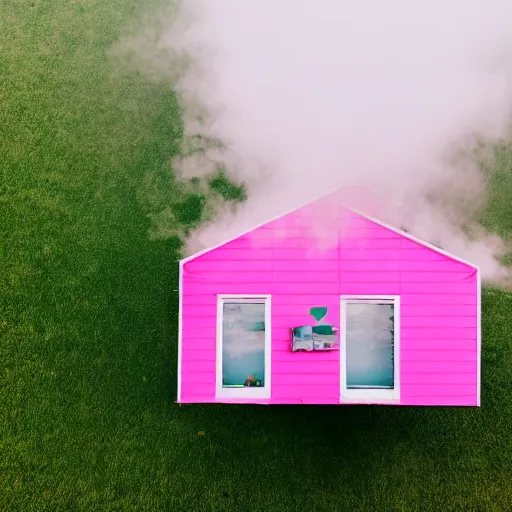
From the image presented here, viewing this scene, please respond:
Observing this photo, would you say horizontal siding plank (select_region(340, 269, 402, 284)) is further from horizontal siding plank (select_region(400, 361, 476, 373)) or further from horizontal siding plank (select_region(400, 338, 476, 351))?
horizontal siding plank (select_region(400, 361, 476, 373))

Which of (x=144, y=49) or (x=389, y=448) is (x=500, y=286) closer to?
(x=389, y=448)

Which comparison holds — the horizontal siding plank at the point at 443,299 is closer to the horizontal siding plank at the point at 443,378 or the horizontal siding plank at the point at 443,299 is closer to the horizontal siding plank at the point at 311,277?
the horizontal siding plank at the point at 443,378

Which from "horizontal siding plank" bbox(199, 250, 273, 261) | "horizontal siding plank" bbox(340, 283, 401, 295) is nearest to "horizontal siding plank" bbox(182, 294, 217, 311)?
"horizontal siding plank" bbox(199, 250, 273, 261)

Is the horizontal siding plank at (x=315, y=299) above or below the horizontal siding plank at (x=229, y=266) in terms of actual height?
below

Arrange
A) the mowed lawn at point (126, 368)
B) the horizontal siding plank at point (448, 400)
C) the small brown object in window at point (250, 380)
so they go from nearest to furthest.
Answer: the horizontal siding plank at point (448, 400) → the small brown object in window at point (250, 380) → the mowed lawn at point (126, 368)

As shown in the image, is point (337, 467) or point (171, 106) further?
point (171, 106)

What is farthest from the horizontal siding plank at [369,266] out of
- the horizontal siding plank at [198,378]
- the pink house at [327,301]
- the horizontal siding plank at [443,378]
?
the horizontal siding plank at [198,378]

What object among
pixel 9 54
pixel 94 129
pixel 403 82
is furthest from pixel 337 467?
pixel 9 54

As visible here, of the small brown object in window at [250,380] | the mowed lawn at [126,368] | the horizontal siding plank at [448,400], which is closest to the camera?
the horizontal siding plank at [448,400]
